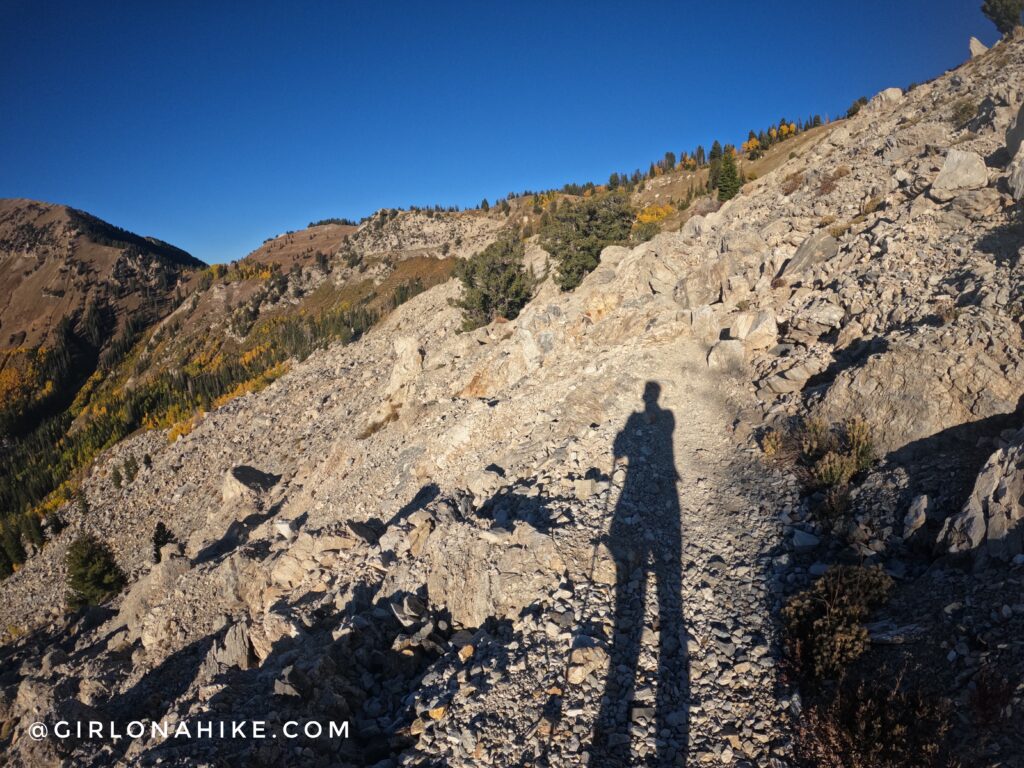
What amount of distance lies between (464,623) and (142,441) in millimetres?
117810

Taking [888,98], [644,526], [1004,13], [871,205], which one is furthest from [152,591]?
[1004,13]

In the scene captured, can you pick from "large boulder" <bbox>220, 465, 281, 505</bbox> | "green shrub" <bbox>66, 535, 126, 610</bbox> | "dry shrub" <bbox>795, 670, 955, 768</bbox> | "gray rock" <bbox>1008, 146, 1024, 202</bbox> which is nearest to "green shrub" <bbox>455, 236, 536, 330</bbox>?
"large boulder" <bbox>220, 465, 281, 505</bbox>

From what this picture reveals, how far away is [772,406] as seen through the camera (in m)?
14.9

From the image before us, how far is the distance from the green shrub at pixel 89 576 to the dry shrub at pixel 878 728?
2190 inches

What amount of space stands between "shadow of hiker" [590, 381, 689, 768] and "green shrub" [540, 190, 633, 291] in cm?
2136

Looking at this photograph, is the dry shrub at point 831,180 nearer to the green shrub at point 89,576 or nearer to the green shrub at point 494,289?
the green shrub at point 494,289

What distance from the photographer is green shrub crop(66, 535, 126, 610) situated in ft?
132

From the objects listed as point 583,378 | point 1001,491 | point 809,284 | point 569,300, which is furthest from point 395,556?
point 809,284

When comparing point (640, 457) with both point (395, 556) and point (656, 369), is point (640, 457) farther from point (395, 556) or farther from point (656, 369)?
point (395, 556)

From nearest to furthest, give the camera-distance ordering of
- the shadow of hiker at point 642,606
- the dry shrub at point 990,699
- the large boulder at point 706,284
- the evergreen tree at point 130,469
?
the dry shrub at point 990,699, the shadow of hiker at point 642,606, the large boulder at point 706,284, the evergreen tree at point 130,469

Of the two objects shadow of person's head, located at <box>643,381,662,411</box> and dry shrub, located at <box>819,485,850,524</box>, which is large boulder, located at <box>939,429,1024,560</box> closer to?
dry shrub, located at <box>819,485,850,524</box>

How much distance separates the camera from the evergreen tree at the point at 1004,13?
187 ft

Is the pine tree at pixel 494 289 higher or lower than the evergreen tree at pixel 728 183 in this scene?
lower

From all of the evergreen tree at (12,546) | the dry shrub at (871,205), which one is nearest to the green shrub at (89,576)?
the evergreen tree at (12,546)
